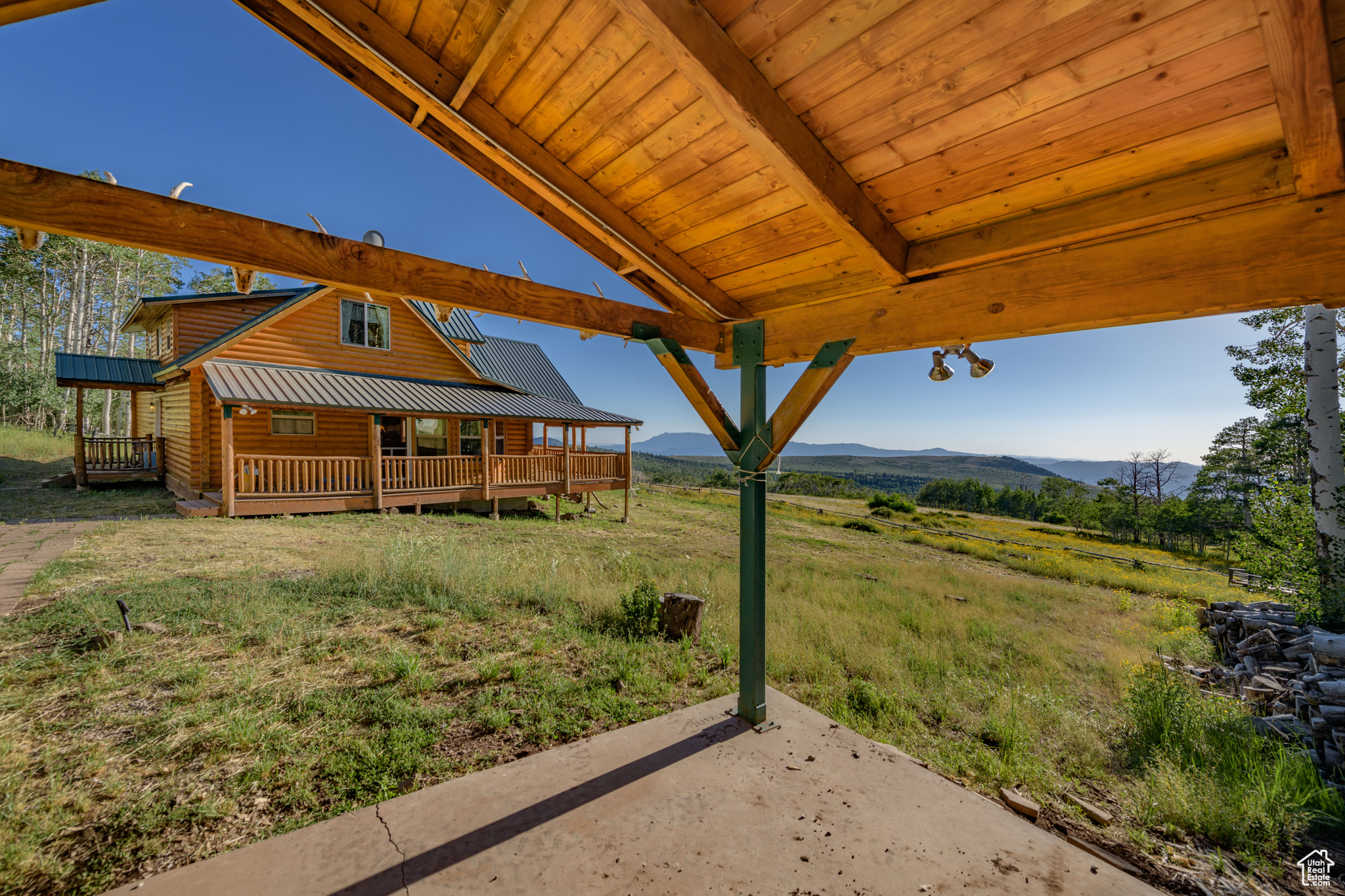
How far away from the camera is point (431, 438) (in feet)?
49.9

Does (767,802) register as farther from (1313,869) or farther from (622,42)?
(622,42)

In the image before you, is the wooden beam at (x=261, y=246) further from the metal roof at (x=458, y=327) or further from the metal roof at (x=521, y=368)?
the metal roof at (x=521, y=368)

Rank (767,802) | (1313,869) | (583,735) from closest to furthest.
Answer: (1313,869)
(767,802)
(583,735)

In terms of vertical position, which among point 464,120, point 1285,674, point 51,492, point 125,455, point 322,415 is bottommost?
point 1285,674

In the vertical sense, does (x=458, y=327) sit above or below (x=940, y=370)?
above

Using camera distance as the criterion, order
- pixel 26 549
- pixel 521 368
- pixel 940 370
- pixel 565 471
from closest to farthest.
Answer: pixel 940 370, pixel 26 549, pixel 565 471, pixel 521 368

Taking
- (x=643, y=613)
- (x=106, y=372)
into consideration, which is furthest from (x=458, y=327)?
(x=643, y=613)

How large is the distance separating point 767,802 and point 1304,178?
3.46 metres

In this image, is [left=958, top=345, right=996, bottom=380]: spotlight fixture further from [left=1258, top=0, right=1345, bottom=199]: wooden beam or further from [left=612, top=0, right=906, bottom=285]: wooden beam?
[left=1258, top=0, right=1345, bottom=199]: wooden beam

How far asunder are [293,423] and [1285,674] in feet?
59.1

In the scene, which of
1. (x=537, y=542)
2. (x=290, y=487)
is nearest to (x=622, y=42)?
(x=537, y=542)

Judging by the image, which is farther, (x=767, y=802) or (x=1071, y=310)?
(x=767, y=802)

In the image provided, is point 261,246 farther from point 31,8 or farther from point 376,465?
point 376,465

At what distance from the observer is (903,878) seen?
7.30ft
